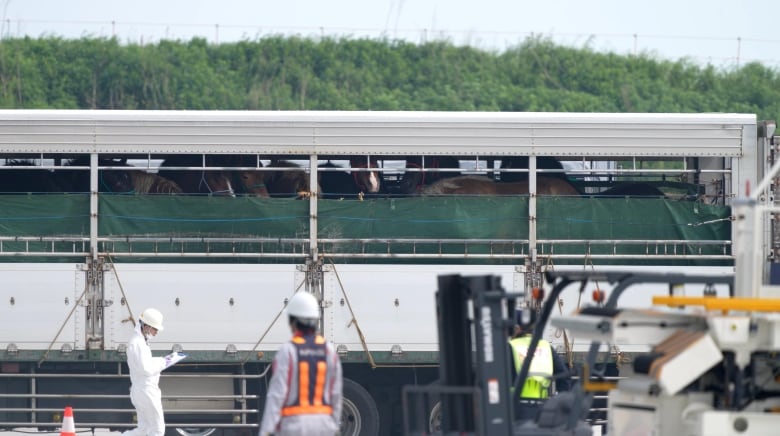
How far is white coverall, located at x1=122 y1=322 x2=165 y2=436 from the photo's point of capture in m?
14.8

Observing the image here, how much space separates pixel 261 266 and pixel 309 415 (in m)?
6.56

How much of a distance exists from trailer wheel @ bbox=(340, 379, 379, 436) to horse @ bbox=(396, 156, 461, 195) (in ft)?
7.69

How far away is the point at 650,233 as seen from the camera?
16.8 meters

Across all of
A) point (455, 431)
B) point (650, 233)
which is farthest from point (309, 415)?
point (650, 233)

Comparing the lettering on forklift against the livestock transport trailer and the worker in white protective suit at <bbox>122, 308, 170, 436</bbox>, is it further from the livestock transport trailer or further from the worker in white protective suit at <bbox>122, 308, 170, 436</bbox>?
the livestock transport trailer

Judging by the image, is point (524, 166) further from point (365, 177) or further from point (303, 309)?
point (303, 309)

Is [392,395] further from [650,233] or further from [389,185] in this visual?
[650,233]

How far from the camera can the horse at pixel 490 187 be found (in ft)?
55.4

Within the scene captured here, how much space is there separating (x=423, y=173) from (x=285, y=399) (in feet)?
24.4

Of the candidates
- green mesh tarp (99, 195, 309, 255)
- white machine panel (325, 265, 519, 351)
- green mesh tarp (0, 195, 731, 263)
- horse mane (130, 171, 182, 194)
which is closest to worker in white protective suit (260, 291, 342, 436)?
white machine panel (325, 265, 519, 351)

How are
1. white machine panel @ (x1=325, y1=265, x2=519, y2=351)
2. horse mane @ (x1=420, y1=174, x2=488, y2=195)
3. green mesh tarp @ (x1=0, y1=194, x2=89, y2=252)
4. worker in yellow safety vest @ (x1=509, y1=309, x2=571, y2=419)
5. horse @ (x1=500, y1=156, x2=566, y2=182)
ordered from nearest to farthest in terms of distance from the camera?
worker in yellow safety vest @ (x1=509, y1=309, x2=571, y2=419), white machine panel @ (x1=325, y1=265, x2=519, y2=351), green mesh tarp @ (x1=0, y1=194, x2=89, y2=252), horse @ (x1=500, y1=156, x2=566, y2=182), horse mane @ (x1=420, y1=174, x2=488, y2=195)

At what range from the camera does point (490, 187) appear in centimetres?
1694

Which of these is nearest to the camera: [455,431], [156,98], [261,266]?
[455,431]

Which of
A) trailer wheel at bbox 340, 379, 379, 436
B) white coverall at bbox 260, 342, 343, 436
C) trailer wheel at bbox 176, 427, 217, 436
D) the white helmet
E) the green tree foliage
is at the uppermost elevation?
the green tree foliage
